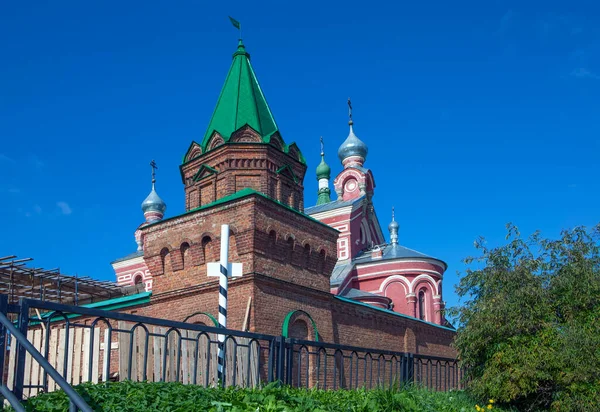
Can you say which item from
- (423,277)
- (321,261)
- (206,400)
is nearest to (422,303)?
(423,277)

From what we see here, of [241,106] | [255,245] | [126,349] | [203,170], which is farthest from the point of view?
[241,106]

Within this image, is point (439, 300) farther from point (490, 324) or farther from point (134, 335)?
point (134, 335)

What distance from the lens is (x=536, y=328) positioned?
32.3 feet

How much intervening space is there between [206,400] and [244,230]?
25.8 feet

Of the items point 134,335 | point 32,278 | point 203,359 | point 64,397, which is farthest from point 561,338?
point 32,278

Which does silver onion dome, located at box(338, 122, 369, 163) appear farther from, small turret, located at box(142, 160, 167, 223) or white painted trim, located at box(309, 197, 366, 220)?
small turret, located at box(142, 160, 167, 223)

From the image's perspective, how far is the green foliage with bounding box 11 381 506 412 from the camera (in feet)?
15.1

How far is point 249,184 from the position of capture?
1548 centimetres

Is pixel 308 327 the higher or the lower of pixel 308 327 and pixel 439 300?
the lower

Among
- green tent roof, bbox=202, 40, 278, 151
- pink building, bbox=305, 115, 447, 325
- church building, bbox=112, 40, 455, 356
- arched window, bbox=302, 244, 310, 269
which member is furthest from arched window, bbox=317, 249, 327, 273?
pink building, bbox=305, 115, 447, 325

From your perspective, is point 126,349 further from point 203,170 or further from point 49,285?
point 49,285

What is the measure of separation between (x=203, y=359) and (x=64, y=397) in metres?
3.06

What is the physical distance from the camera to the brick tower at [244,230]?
12.8 meters

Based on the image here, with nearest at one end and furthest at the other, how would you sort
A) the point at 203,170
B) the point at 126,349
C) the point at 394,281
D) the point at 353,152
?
the point at 126,349
the point at 203,170
the point at 394,281
the point at 353,152
